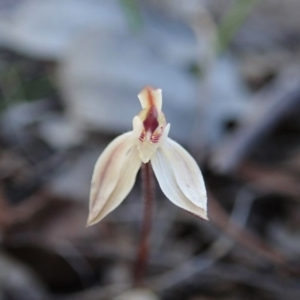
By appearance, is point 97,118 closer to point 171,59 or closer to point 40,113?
point 40,113

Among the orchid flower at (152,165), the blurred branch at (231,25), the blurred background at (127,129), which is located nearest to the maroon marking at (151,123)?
the orchid flower at (152,165)

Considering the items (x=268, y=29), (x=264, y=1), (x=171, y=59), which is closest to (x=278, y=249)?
(x=171, y=59)

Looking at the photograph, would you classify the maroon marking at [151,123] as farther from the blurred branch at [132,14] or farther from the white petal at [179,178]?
Result: the blurred branch at [132,14]

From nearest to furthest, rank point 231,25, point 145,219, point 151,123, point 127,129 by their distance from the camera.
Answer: point 151,123 < point 145,219 < point 127,129 < point 231,25

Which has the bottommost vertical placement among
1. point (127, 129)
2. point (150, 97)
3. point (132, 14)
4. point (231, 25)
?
point (150, 97)

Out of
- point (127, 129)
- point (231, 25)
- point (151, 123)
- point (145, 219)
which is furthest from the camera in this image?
point (231, 25)

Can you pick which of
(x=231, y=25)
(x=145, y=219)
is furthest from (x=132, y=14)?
(x=145, y=219)

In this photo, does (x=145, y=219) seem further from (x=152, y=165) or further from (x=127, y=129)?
(x=127, y=129)
